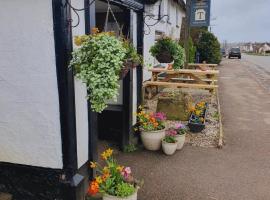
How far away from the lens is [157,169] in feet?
17.0

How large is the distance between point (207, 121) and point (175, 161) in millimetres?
2949

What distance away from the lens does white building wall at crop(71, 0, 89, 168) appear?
3.78m

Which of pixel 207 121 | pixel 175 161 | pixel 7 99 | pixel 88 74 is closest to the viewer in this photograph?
pixel 88 74

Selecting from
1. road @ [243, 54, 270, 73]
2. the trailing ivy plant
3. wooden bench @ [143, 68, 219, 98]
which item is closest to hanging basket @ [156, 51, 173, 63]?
the trailing ivy plant

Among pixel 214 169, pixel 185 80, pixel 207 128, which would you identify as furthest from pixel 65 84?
pixel 185 80

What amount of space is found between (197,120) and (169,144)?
2024mm

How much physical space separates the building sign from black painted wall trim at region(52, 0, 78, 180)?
30.6 feet

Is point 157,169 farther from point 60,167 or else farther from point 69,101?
point 69,101

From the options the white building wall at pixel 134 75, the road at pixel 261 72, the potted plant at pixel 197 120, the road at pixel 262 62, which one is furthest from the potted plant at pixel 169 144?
the road at pixel 262 62

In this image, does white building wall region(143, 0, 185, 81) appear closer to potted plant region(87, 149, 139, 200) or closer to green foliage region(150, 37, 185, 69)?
green foliage region(150, 37, 185, 69)

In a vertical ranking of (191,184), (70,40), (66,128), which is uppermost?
(70,40)

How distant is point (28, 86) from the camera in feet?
12.1

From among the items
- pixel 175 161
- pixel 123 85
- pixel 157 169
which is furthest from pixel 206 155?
pixel 123 85

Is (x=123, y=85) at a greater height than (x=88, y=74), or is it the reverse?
(x=88, y=74)
